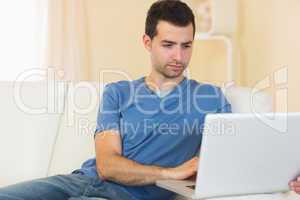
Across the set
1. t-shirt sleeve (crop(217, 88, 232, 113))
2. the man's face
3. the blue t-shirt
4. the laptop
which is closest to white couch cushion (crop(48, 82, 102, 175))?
the blue t-shirt

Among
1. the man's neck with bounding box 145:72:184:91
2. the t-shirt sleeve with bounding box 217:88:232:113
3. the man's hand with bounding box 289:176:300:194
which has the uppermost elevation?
the man's neck with bounding box 145:72:184:91

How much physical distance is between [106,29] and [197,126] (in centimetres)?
138

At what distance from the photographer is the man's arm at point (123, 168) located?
1.52 m

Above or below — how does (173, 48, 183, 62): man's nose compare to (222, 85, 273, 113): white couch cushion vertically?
above

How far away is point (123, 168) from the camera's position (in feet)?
5.38

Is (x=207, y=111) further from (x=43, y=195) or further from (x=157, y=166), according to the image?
(x=43, y=195)

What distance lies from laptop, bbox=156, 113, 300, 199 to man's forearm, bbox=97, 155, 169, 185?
183 mm

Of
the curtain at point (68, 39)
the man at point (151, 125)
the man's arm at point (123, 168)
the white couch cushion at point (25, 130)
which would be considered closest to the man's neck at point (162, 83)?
the man at point (151, 125)

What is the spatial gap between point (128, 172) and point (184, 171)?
207 millimetres

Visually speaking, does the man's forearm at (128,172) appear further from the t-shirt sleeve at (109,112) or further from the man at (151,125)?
the t-shirt sleeve at (109,112)

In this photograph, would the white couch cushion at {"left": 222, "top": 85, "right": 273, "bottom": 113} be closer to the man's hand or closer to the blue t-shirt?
the blue t-shirt

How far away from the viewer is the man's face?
187 centimetres

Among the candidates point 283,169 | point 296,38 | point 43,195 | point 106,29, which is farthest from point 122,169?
point 106,29

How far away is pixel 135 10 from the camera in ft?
10.1
